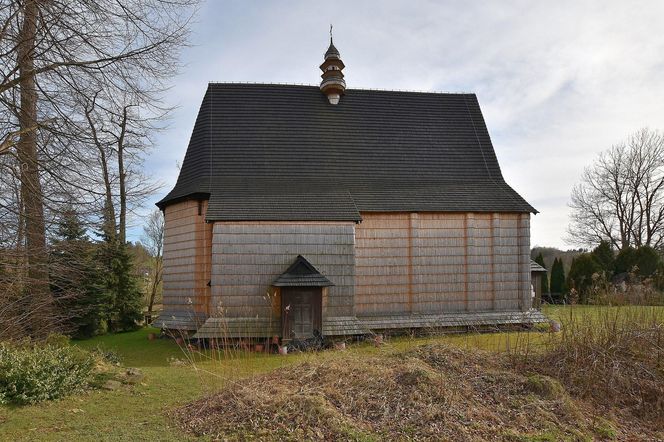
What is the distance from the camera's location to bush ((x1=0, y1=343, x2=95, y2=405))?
591cm

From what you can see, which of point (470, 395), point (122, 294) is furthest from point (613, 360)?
point (122, 294)

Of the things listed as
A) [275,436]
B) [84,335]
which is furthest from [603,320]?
[84,335]

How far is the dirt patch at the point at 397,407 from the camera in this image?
5.01 m

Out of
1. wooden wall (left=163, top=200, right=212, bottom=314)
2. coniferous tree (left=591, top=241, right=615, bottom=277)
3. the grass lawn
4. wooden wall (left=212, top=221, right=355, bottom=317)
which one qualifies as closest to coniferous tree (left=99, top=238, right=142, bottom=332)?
wooden wall (left=163, top=200, right=212, bottom=314)

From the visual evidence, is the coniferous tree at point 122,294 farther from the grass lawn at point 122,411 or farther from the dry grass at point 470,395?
the dry grass at point 470,395

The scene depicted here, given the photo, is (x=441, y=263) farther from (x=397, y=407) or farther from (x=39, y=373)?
(x=39, y=373)

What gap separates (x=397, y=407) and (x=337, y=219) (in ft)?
26.3

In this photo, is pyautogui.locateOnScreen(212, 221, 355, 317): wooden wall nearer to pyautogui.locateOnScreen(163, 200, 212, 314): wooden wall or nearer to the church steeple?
pyautogui.locateOnScreen(163, 200, 212, 314): wooden wall

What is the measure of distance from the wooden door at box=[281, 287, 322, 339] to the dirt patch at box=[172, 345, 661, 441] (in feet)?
18.9

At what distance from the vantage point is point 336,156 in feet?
50.6

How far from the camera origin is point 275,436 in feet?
16.1

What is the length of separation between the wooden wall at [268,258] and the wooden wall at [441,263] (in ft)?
3.40

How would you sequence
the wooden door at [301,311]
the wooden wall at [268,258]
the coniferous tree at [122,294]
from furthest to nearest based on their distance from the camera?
the coniferous tree at [122,294], the wooden wall at [268,258], the wooden door at [301,311]

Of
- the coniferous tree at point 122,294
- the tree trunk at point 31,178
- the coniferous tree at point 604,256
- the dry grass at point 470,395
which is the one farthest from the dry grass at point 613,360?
the coniferous tree at point 604,256
